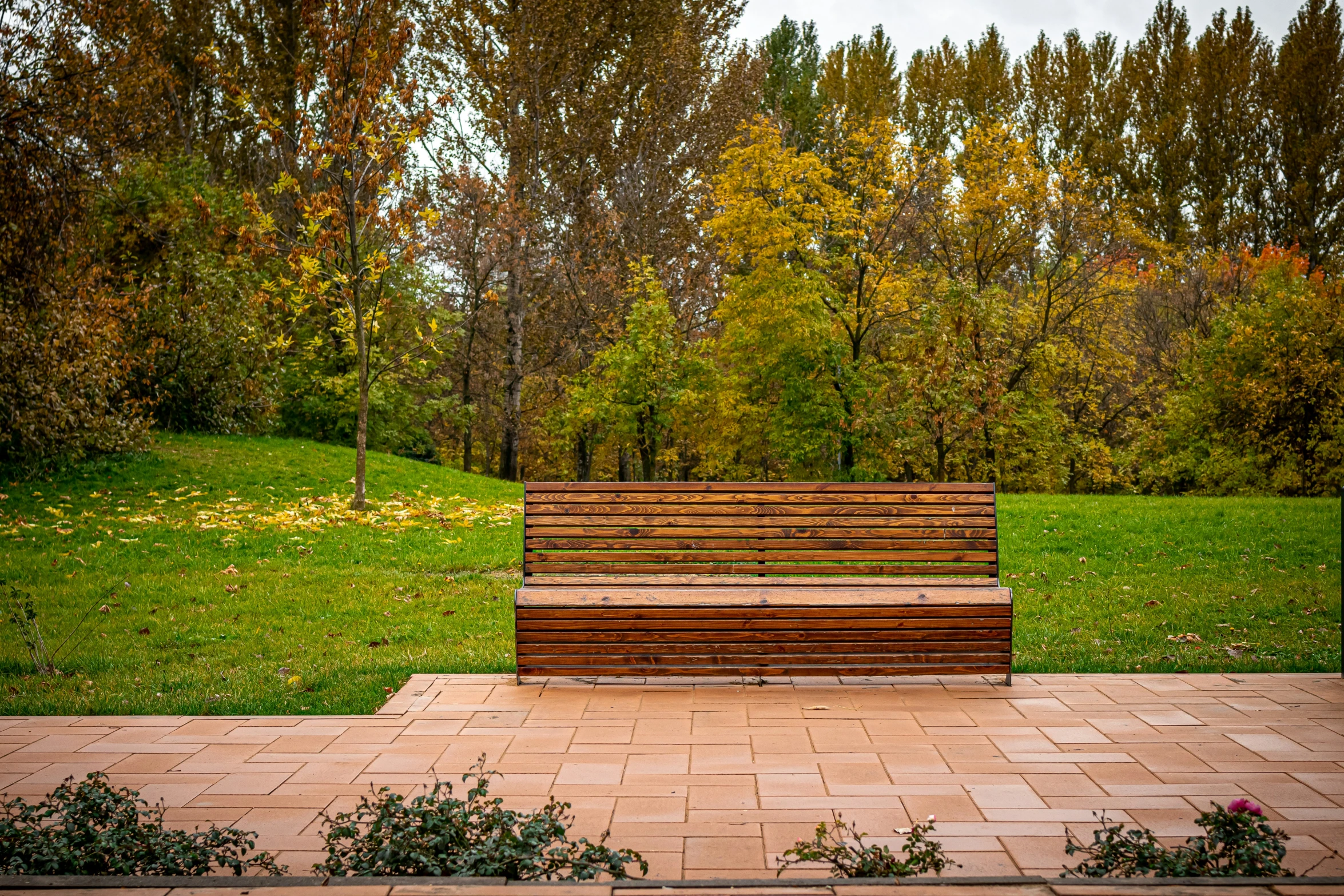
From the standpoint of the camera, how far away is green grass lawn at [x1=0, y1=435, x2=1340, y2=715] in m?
6.08

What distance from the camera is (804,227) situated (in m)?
21.2

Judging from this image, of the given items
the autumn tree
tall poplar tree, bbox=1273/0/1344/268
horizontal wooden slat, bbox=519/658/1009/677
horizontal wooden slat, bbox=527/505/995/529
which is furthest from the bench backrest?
tall poplar tree, bbox=1273/0/1344/268

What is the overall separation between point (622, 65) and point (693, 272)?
537cm

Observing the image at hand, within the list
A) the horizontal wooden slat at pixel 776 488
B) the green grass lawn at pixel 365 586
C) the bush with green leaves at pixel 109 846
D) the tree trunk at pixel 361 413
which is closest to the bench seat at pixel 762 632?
the horizontal wooden slat at pixel 776 488

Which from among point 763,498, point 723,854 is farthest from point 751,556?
point 723,854

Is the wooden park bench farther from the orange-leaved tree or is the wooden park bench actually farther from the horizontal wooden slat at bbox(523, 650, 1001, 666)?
the orange-leaved tree

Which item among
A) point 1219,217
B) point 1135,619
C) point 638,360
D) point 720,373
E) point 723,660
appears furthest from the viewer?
point 1219,217

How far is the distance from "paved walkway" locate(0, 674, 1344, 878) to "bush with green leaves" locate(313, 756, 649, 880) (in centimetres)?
37

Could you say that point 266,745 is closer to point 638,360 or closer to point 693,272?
point 638,360

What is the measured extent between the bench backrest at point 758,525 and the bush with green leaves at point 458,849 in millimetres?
2730

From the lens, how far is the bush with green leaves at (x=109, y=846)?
284cm

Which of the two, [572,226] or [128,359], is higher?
[572,226]

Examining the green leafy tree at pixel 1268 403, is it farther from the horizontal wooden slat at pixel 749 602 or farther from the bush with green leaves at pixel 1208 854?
the bush with green leaves at pixel 1208 854

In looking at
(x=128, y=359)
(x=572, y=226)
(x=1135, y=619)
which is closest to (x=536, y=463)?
(x=572, y=226)
